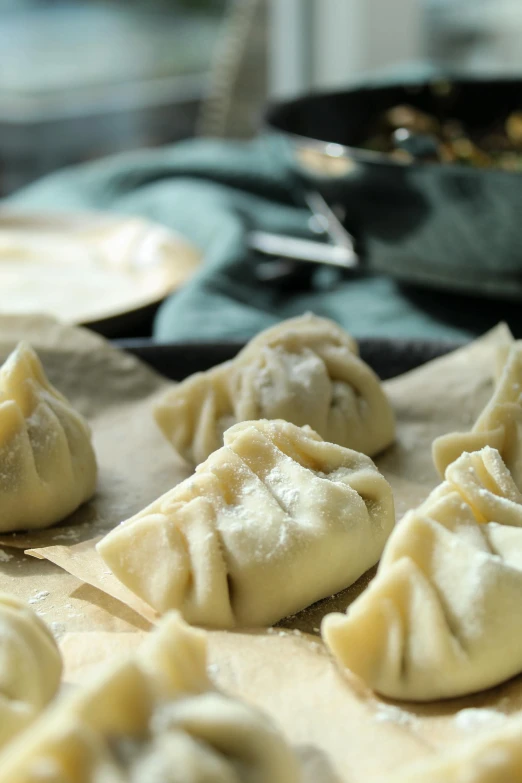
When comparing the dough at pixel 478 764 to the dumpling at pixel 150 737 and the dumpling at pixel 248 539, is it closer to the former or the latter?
the dumpling at pixel 150 737

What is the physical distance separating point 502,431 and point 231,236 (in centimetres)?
151

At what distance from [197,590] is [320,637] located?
0.17 metres

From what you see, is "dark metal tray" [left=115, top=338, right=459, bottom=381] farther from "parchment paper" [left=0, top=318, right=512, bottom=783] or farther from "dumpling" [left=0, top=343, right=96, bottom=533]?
"dumpling" [left=0, top=343, right=96, bottom=533]

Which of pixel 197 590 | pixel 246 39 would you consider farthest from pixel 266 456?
pixel 246 39

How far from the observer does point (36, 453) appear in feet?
5.14

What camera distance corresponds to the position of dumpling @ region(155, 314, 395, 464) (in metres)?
1.71

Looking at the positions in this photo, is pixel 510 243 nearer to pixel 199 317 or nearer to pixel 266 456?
pixel 199 317

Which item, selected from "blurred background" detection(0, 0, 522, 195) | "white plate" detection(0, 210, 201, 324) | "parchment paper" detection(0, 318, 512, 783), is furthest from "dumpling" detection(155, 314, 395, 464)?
"blurred background" detection(0, 0, 522, 195)

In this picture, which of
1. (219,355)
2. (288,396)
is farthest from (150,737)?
(219,355)

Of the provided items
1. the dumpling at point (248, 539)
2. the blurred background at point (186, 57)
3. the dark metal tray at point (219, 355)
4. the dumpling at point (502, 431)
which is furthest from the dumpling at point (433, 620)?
the blurred background at point (186, 57)

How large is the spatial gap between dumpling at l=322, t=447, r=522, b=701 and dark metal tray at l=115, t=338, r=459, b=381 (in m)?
0.90

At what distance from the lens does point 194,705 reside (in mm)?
872

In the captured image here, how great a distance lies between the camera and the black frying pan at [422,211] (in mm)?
2154

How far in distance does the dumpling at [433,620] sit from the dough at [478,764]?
0.22 m
